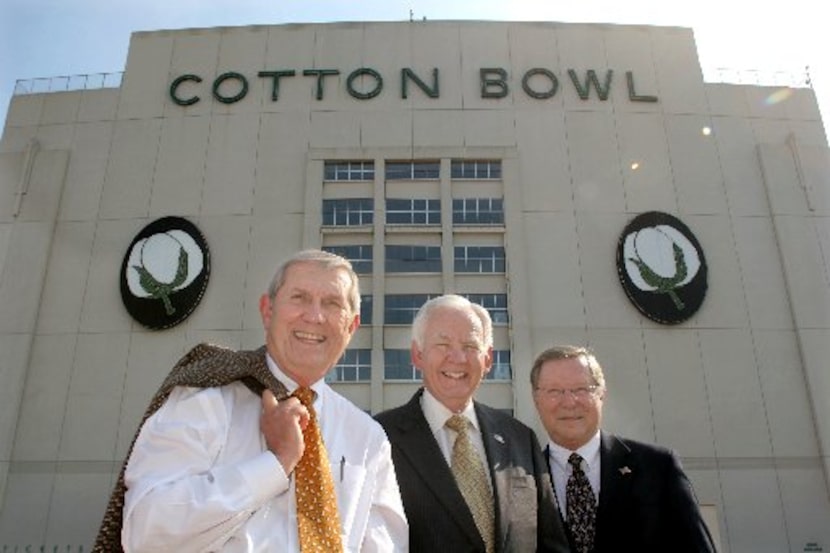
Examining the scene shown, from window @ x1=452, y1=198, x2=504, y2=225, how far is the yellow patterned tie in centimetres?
1857

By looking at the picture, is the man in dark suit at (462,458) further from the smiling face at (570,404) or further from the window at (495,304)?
the window at (495,304)

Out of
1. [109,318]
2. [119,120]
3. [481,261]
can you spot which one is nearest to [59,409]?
[109,318]

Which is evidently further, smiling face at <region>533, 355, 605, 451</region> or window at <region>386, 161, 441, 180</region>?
window at <region>386, 161, 441, 180</region>

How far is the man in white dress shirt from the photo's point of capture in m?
1.95

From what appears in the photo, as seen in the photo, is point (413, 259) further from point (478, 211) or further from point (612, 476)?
point (612, 476)

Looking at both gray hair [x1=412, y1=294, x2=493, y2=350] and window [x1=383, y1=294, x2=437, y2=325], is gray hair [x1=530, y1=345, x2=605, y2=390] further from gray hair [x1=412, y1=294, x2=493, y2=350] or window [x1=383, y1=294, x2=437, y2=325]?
window [x1=383, y1=294, x2=437, y2=325]

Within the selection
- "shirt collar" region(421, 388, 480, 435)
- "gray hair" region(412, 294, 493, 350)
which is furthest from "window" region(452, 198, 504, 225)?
"shirt collar" region(421, 388, 480, 435)

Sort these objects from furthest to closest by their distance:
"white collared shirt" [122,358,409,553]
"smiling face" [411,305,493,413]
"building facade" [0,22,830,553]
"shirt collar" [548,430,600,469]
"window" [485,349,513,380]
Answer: "window" [485,349,513,380] < "building facade" [0,22,830,553] < "shirt collar" [548,430,600,469] < "smiling face" [411,305,493,413] < "white collared shirt" [122,358,409,553]

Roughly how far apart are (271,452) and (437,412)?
1.67 meters

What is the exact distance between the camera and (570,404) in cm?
393

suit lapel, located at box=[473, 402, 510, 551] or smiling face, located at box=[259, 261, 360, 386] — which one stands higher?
smiling face, located at box=[259, 261, 360, 386]

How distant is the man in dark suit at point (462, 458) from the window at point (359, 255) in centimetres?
1649

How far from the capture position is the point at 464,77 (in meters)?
22.3

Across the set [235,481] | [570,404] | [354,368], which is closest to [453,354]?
[570,404]
